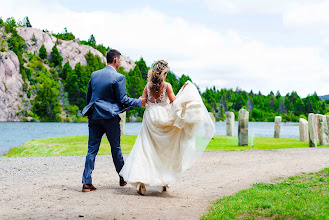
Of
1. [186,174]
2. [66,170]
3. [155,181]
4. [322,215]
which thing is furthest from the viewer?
[66,170]

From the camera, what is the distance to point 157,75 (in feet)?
26.0

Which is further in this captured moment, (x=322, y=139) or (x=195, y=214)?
(x=322, y=139)

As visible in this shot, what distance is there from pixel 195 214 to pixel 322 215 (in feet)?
6.78

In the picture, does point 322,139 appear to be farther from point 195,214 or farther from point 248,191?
point 195,214

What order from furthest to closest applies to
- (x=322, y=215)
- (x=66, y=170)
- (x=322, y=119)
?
(x=322, y=119) → (x=66, y=170) → (x=322, y=215)

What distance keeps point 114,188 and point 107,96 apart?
2204 millimetres

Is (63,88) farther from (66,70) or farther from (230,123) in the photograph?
(230,123)

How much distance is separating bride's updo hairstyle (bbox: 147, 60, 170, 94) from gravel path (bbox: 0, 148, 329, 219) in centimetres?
233

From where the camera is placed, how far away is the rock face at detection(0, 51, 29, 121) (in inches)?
4983

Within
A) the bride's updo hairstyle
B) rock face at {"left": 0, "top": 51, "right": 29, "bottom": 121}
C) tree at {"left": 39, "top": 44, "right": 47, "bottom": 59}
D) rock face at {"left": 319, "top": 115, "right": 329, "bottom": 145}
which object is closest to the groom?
the bride's updo hairstyle

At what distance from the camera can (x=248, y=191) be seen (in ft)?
27.1

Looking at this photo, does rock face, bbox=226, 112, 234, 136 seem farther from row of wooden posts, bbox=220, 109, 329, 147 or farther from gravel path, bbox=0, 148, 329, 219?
gravel path, bbox=0, 148, 329, 219

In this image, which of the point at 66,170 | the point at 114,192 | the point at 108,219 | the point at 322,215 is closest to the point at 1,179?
the point at 66,170

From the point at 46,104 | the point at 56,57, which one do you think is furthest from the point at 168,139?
the point at 56,57
